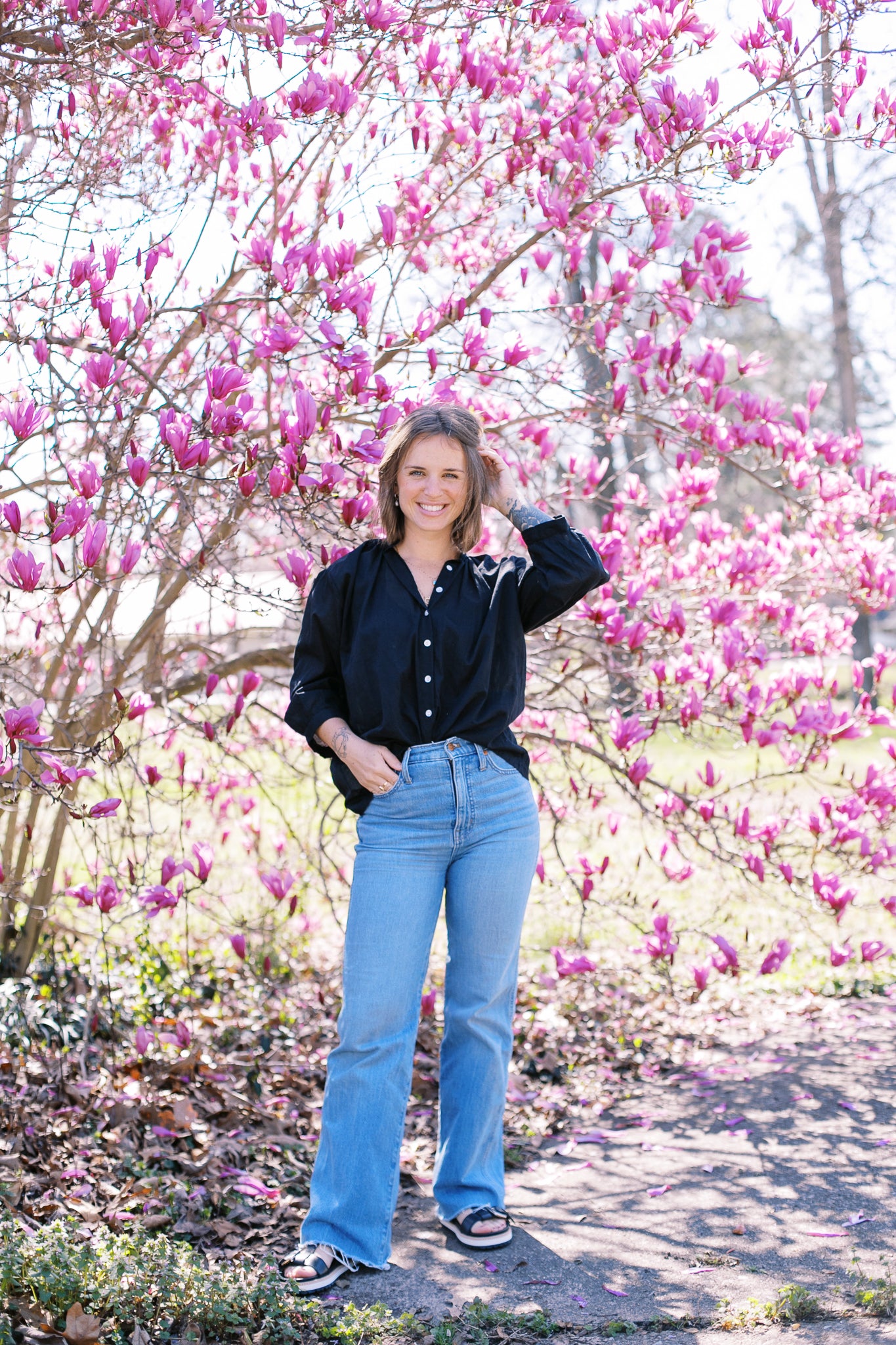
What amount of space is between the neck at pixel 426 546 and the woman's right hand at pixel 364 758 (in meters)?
0.45

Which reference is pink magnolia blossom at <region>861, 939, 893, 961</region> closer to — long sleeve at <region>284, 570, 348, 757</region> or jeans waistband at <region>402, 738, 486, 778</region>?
jeans waistband at <region>402, 738, 486, 778</region>

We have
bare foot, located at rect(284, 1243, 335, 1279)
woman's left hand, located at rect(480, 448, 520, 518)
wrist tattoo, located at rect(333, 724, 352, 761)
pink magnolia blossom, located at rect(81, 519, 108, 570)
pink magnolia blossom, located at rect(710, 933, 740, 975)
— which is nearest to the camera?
pink magnolia blossom, located at rect(81, 519, 108, 570)

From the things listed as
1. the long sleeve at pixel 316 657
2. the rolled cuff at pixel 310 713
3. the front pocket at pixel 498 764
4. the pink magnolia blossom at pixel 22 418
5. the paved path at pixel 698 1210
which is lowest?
→ the paved path at pixel 698 1210

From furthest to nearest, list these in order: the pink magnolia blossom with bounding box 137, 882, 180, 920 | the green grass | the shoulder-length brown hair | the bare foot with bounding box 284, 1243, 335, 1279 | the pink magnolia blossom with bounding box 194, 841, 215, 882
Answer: the pink magnolia blossom with bounding box 194, 841, 215, 882
the pink magnolia blossom with bounding box 137, 882, 180, 920
the shoulder-length brown hair
the bare foot with bounding box 284, 1243, 335, 1279
the green grass

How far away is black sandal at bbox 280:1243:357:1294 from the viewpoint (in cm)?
249

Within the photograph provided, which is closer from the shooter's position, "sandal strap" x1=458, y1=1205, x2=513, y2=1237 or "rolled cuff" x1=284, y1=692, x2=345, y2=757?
"rolled cuff" x1=284, y1=692, x2=345, y2=757

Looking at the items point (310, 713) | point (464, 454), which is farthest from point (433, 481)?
point (310, 713)

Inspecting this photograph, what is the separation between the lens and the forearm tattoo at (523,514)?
280 cm

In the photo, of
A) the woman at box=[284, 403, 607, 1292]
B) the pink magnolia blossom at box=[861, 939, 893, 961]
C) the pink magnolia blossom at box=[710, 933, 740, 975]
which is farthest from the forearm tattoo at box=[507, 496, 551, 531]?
the pink magnolia blossom at box=[861, 939, 893, 961]

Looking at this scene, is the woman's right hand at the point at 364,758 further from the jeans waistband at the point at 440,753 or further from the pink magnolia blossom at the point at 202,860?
the pink magnolia blossom at the point at 202,860

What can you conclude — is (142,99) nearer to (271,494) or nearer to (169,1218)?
(271,494)

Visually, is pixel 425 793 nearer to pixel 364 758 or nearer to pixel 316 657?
pixel 364 758

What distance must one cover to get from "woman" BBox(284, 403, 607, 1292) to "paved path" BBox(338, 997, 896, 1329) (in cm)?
16

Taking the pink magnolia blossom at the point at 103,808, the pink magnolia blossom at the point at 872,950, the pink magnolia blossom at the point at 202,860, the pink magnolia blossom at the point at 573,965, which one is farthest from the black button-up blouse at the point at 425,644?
the pink magnolia blossom at the point at 872,950
